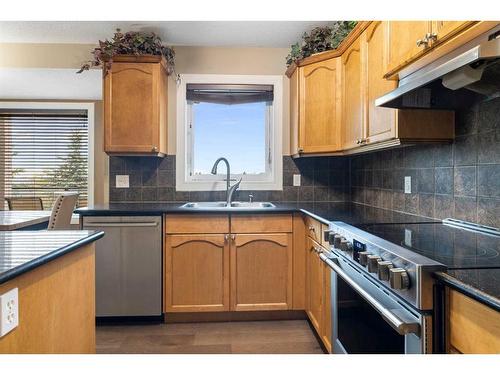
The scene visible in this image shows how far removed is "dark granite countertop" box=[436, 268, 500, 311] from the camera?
81cm

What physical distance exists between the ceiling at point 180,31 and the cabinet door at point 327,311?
194 centimetres

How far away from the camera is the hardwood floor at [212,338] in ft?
7.75

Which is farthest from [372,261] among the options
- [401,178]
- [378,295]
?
[401,178]

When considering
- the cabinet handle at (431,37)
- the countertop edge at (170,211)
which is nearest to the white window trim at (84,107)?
the countertop edge at (170,211)

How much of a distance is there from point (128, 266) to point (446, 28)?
237 cm

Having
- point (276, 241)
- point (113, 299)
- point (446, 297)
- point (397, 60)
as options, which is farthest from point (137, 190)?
point (446, 297)

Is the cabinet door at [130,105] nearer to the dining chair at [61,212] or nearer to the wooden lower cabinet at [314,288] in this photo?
the dining chair at [61,212]

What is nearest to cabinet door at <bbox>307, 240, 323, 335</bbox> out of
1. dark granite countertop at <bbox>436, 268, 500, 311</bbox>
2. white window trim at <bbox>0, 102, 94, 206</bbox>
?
dark granite countertop at <bbox>436, 268, 500, 311</bbox>

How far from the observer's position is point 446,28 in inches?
57.2

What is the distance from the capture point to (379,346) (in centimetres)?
137

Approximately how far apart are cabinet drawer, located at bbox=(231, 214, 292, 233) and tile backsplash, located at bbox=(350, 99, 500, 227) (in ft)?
2.34
